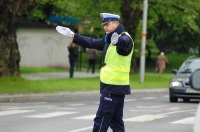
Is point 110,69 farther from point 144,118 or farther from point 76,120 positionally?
point 144,118

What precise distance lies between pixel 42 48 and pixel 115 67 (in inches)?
1538

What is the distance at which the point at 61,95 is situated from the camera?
24750 mm

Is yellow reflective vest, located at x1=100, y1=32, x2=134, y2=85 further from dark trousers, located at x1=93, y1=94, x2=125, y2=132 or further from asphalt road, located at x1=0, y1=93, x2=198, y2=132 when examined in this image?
asphalt road, located at x1=0, y1=93, x2=198, y2=132

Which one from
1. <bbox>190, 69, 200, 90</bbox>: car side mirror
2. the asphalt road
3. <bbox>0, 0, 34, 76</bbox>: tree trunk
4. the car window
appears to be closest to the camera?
<bbox>190, 69, 200, 90</bbox>: car side mirror

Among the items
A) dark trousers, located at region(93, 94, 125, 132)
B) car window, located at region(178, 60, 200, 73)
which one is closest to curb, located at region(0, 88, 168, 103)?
car window, located at region(178, 60, 200, 73)

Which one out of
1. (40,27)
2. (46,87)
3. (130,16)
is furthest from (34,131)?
(40,27)

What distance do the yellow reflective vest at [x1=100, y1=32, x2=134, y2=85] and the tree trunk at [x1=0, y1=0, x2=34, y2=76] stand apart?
1696 cm

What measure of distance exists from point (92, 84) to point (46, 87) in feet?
15.6

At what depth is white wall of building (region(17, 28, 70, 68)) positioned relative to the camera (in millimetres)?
47406

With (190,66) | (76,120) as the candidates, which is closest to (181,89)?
(190,66)

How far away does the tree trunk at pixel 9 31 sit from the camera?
83.7 feet

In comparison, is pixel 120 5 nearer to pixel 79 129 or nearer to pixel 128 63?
pixel 79 129

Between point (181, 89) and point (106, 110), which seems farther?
point (181, 89)

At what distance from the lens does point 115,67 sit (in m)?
8.91
